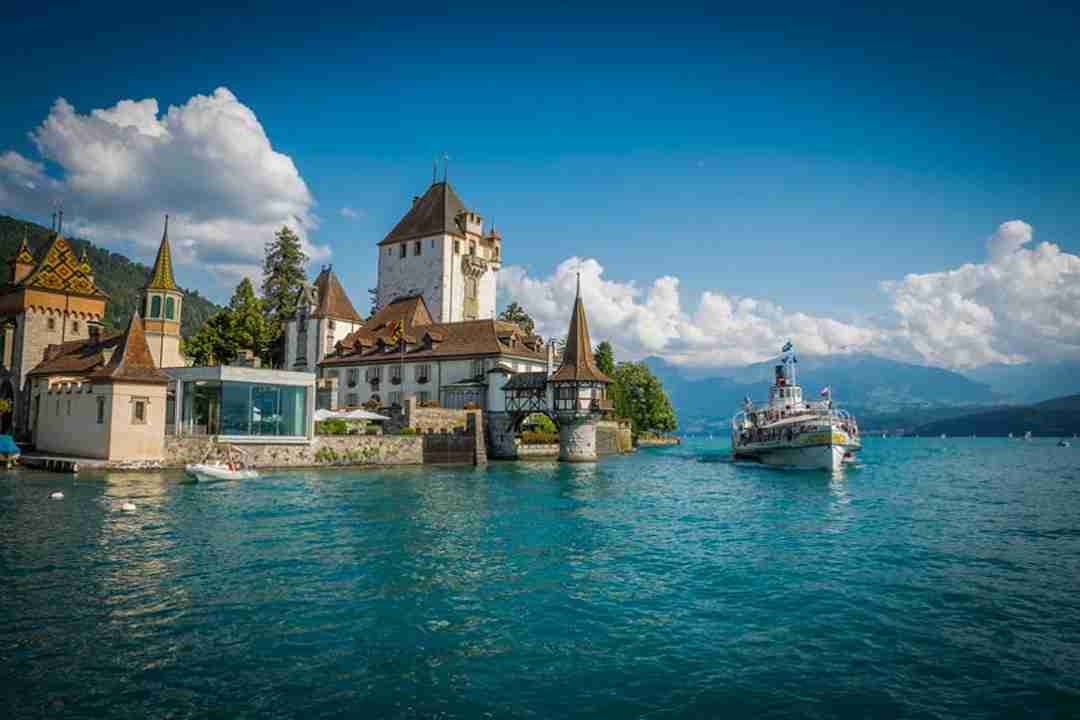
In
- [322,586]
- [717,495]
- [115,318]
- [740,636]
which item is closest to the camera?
[740,636]

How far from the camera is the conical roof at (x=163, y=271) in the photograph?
182ft

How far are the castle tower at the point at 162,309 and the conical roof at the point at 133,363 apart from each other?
13.8 m

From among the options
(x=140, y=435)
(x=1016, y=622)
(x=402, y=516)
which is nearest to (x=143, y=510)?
(x=402, y=516)

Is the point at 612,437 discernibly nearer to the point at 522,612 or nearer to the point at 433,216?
the point at 433,216

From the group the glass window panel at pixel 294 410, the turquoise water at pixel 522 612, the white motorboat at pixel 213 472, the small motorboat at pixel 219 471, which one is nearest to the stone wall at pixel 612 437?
the glass window panel at pixel 294 410

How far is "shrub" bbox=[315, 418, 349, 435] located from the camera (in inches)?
1998

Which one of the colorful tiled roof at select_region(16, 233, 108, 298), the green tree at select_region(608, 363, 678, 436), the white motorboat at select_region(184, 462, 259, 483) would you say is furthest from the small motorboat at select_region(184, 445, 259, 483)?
the green tree at select_region(608, 363, 678, 436)

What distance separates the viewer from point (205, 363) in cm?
6581

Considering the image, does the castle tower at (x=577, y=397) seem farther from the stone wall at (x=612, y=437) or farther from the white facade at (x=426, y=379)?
the stone wall at (x=612, y=437)

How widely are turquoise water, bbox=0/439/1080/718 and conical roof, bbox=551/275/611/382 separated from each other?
88.2 feet

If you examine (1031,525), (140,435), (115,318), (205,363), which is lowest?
(1031,525)

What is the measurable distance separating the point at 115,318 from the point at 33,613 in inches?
7853

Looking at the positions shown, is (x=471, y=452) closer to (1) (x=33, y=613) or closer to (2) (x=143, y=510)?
(2) (x=143, y=510)

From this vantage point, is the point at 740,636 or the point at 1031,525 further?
the point at 1031,525
